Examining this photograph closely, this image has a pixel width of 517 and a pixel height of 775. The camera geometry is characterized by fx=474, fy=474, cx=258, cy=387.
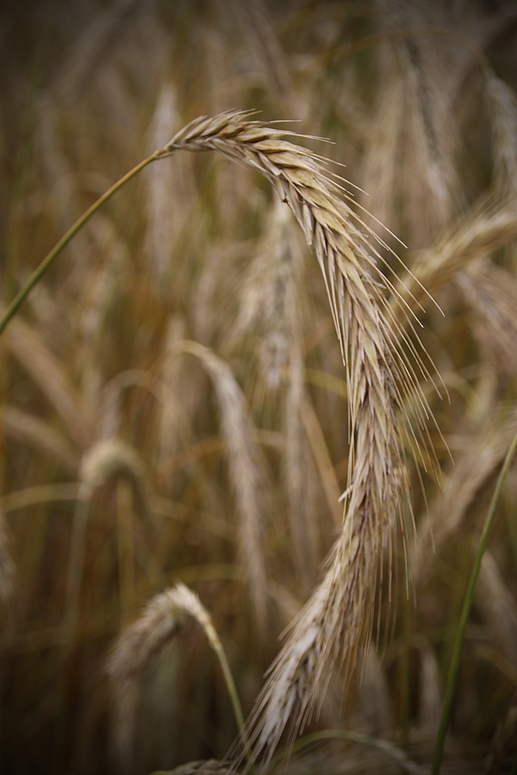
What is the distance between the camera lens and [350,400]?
→ 0.44m

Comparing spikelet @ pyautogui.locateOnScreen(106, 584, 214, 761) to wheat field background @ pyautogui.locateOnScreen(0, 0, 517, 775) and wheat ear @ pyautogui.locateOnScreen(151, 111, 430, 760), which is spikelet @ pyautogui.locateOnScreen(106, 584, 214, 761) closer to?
wheat field background @ pyautogui.locateOnScreen(0, 0, 517, 775)

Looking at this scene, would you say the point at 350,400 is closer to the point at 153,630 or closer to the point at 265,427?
the point at 153,630

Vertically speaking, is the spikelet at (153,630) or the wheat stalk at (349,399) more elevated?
the wheat stalk at (349,399)

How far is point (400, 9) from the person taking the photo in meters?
1.02

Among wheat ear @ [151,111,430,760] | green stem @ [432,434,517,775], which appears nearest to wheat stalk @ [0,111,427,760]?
wheat ear @ [151,111,430,760]

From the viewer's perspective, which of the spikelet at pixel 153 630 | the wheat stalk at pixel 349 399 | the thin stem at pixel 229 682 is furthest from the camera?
the spikelet at pixel 153 630

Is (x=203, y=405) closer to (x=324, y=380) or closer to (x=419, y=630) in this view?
(x=324, y=380)

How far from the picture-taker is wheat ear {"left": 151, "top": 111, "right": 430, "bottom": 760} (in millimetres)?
423

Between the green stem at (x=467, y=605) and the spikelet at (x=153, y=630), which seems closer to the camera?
the green stem at (x=467, y=605)

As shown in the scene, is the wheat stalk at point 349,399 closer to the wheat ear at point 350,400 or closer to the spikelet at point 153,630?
the wheat ear at point 350,400

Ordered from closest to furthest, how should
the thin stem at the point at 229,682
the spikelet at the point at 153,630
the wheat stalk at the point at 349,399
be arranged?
the wheat stalk at the point at 349,399 < the thin stem at the point at 229,682 < the spikelet at the point at 153,630

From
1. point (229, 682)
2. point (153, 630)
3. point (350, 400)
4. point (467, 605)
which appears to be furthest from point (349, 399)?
point (153, 630)

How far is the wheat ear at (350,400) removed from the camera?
0.42 metres

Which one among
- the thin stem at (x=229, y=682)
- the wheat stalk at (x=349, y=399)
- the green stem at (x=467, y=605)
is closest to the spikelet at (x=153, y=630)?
the thin stem at (x=229, y=682)
